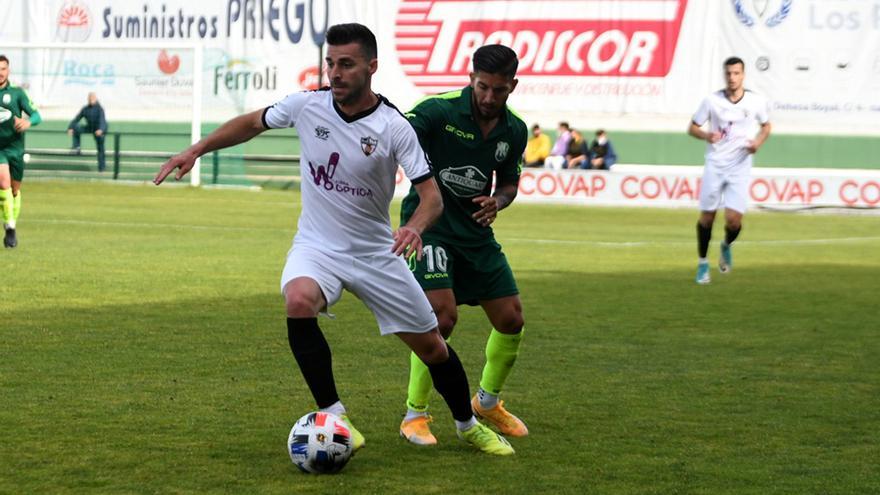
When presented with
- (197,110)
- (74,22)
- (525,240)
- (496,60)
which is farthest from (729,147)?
(74,22)

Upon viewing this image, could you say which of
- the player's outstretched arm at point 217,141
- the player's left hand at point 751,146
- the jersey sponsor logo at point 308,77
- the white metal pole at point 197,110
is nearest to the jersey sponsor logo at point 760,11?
the jersey sponsor logo at point 308,77

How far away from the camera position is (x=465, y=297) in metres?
7.89

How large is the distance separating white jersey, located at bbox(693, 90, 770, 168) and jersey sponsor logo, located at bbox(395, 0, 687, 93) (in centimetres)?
1922

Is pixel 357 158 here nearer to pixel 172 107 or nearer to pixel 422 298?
pixel 422 298

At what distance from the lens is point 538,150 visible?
116 feet

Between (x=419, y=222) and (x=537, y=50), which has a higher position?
(x=537, y=50)

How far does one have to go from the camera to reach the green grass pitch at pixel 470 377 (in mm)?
6703

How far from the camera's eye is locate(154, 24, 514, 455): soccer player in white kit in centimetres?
675

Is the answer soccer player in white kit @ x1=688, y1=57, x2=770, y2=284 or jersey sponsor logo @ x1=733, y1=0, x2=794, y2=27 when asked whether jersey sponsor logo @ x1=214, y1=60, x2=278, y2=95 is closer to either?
jersey sponsor logo @ x1=733, y1=0, x2=794, y2=27

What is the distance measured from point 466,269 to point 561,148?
27.5 meters

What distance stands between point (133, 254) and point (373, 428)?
1082 cm

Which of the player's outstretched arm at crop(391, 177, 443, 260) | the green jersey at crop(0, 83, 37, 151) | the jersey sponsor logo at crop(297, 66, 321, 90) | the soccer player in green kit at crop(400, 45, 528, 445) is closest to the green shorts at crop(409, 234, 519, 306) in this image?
the soccer player in green kit at crop(400, 45, 528, 445)

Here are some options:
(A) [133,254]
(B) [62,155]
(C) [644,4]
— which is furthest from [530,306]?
(B) [62,155]

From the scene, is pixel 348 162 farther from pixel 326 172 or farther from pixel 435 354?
pixel 435 354
